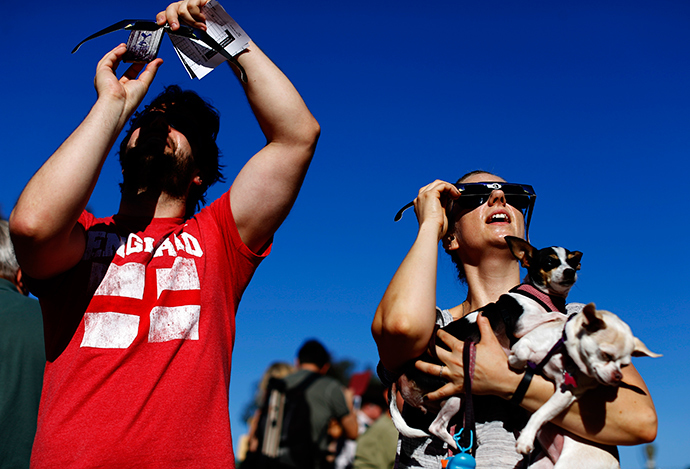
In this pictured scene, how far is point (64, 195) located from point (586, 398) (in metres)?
2.20

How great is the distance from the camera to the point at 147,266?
7.04ft

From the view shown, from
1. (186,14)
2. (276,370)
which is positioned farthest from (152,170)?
(276,370)

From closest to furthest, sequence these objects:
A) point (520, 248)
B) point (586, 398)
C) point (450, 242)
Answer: point (586, 398) < point (520, 248) < point (450, 242)

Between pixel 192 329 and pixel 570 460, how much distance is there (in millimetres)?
1613

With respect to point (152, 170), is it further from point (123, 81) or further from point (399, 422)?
point (399, 422)

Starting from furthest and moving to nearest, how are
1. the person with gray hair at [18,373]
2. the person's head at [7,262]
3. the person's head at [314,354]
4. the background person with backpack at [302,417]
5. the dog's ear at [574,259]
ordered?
1. the person's head at [314,354]
2. the background person with backpack at [302,417]
3. the person's head at [7,262]
4. the person with gray hair at [18,373]
5. the dog's ear at [574,259]

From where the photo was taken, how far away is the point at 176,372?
6.43 ft

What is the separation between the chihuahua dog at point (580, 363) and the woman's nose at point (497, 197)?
2.95 ft

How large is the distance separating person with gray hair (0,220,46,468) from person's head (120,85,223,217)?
1244 mm

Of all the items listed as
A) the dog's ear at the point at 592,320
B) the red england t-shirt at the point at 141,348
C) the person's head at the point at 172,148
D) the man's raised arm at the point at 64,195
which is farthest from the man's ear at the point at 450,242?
the man's raised arm at the point at 64,195

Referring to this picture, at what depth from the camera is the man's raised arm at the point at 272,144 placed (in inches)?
90.2

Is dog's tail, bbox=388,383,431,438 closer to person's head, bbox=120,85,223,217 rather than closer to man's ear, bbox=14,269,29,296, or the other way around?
person's head, bbox=120,85,223,217

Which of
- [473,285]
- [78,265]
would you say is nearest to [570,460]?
[473,285]

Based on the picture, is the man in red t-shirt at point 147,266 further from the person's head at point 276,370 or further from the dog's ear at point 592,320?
the person's head at point 276,370
